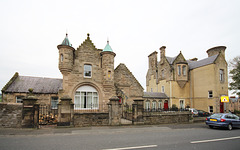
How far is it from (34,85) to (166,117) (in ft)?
63.5

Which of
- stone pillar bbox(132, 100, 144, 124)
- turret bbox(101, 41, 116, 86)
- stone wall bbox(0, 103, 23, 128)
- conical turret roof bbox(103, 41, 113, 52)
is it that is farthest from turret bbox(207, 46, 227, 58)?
stone wall bbox(0, 103, 23, 128)

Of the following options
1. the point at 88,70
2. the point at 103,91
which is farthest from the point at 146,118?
the point at 88,70

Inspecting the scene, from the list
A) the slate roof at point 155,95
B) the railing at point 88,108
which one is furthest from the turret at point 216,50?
the railing at point 88,108

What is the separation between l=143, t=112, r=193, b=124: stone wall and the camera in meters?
13.4

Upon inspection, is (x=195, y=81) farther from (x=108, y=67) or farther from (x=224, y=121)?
(x=108, y=67)

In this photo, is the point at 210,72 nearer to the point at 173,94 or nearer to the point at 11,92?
the point at 173,94

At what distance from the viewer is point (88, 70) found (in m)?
17.3

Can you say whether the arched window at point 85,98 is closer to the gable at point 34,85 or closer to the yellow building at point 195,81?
the gable at point 34,85

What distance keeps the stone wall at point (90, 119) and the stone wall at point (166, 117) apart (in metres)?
3.97

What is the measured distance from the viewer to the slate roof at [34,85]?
1920 cm

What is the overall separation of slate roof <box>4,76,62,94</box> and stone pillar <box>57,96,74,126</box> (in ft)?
33.8

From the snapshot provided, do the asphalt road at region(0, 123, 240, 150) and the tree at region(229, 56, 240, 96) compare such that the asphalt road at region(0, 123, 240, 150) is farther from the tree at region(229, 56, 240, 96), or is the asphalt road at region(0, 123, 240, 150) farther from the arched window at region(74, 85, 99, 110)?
the tree at region(229, 56, 240, 96)

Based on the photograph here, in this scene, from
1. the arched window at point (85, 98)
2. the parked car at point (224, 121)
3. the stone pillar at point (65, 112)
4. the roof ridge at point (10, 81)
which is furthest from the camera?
the roof ridge at point (10, 81)

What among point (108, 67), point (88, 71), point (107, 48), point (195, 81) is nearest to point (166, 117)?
point (108, 67)
